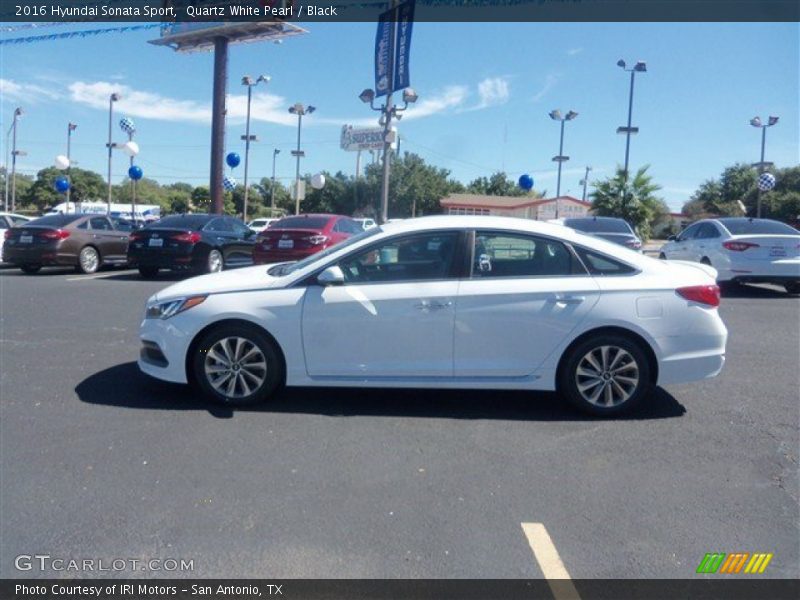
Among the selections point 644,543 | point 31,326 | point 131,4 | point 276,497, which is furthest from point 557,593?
point 131,4

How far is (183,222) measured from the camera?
15.4 metres

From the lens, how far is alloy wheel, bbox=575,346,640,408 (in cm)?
546

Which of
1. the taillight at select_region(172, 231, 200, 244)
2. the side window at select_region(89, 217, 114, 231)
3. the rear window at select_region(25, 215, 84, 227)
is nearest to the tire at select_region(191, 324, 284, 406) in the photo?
the taillight at select_region(172, 231, 200, 244)

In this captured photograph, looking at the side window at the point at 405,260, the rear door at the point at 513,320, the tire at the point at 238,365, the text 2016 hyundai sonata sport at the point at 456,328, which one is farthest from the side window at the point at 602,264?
the tire at the point at 238,365

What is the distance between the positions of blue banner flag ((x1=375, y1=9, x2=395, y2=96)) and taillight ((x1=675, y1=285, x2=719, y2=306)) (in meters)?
14.3

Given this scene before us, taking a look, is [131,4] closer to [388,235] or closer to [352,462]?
[388,235]

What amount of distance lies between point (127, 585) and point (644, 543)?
248 cm

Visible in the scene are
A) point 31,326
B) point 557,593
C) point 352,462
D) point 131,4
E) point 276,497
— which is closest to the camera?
point 557,593

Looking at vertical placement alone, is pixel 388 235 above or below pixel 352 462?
above

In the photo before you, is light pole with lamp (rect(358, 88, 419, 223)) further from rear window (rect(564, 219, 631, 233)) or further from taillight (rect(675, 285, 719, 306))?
taillight (rect(675, 285, 719, 306))

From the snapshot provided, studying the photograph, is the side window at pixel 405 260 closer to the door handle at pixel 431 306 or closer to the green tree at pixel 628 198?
the door handle at pixel 431 306

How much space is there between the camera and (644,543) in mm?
3625

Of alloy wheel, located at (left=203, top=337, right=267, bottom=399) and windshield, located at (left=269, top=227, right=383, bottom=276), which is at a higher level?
windshield, located at (left=269, top=227, right=383, bottom=276)

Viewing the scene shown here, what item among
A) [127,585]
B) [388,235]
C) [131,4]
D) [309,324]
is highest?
[131,4]
